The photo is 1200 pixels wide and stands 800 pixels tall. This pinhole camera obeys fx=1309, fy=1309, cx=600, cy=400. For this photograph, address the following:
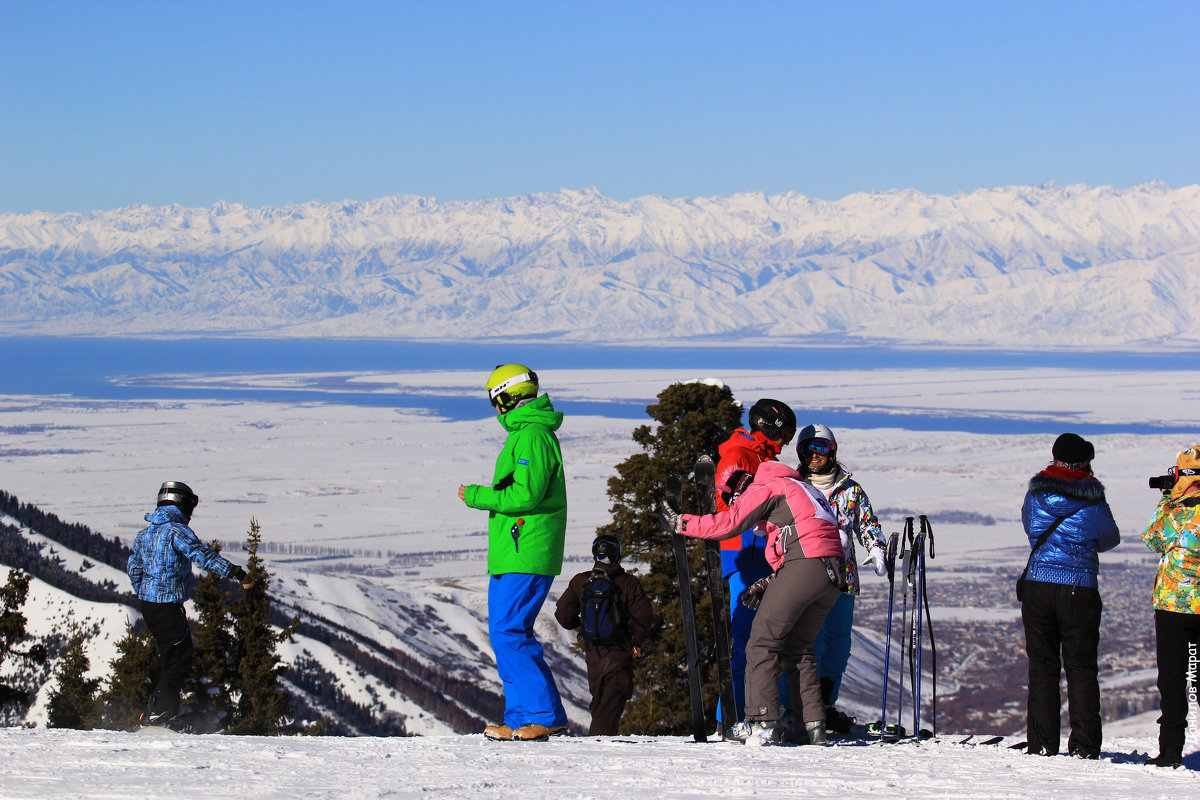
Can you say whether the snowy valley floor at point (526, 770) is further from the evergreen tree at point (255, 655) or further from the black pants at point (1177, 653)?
the evergreen tree at point (255, 655)

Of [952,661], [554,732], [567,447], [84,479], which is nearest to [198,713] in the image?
[554,732]

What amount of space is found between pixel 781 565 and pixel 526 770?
5.42ft

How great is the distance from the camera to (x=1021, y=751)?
707 cm

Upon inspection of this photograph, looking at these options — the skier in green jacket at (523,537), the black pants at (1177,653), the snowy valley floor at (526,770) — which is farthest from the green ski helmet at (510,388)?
the black pants at (1177,653)

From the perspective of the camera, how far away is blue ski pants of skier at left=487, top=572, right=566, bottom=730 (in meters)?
6.77

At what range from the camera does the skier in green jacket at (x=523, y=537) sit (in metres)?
6.65

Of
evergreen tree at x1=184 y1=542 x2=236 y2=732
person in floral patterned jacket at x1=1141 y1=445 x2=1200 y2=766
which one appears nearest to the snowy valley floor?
person in floral patterned jacket at x1=1141 y1=445 x2=1200 y2=766

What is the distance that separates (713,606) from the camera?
22.7ft

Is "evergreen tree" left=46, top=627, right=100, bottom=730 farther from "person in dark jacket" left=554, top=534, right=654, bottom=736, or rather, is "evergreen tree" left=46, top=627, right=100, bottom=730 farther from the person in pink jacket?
the person in pink jacket

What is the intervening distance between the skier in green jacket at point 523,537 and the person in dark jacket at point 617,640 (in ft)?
3.62

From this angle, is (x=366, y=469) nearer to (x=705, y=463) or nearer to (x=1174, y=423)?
(x=1174, y=423)

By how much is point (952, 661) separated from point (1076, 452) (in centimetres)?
6242

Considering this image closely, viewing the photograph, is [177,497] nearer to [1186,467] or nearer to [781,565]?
[781,565]

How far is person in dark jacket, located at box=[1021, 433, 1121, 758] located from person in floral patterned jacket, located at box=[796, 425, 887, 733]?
0.79 m
